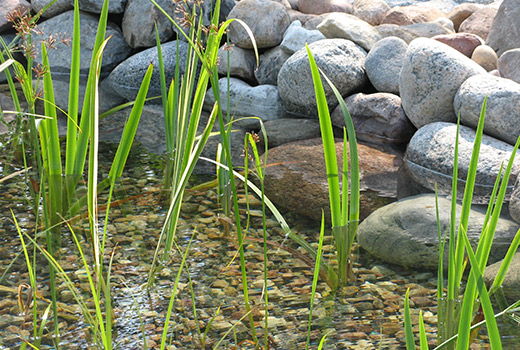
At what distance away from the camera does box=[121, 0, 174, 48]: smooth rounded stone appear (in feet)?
24.1

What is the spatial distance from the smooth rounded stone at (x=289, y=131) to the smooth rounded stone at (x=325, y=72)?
16.6 inches

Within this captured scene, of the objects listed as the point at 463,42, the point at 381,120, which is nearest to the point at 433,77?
the point at 381,120

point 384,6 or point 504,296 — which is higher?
point 384,6

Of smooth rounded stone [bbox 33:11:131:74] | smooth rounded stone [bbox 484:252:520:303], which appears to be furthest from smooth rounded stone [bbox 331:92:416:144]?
smooth rounded stone [bbox 33:11:131:74]

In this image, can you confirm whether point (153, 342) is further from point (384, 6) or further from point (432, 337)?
point (384, 6)

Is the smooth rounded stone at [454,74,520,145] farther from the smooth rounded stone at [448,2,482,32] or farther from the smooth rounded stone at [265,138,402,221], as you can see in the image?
the smooth rounded stone at [448,2,482,32]

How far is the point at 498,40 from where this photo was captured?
5.71 m

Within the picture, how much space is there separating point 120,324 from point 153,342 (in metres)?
0.18

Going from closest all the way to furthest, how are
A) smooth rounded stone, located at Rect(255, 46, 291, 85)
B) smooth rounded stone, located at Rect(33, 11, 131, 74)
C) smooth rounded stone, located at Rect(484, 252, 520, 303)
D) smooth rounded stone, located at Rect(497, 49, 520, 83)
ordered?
1. smooth rounded stone, located at Rect(484, 252, 520, 303)
2. smooth rounded stone, located at Rect(497, 49, 520, 83)
3. smooth rounded stone, located at Rect(255, 46, 291, 85)
4. smooth rounded stone, located at Rect(33, 11, 131, 74)

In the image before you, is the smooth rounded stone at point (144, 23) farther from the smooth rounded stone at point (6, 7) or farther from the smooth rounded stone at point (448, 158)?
the smooth rounded stone at point (448, 158)

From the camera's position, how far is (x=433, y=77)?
4594mm

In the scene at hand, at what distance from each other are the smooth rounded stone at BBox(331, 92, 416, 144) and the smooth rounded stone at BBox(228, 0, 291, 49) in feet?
5.58

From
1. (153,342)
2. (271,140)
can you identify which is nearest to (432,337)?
(153,342)

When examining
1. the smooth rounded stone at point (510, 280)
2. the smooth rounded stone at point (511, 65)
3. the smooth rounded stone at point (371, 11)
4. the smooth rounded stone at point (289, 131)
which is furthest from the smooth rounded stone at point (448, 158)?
the smooth rounded stone at point (371, 11)
